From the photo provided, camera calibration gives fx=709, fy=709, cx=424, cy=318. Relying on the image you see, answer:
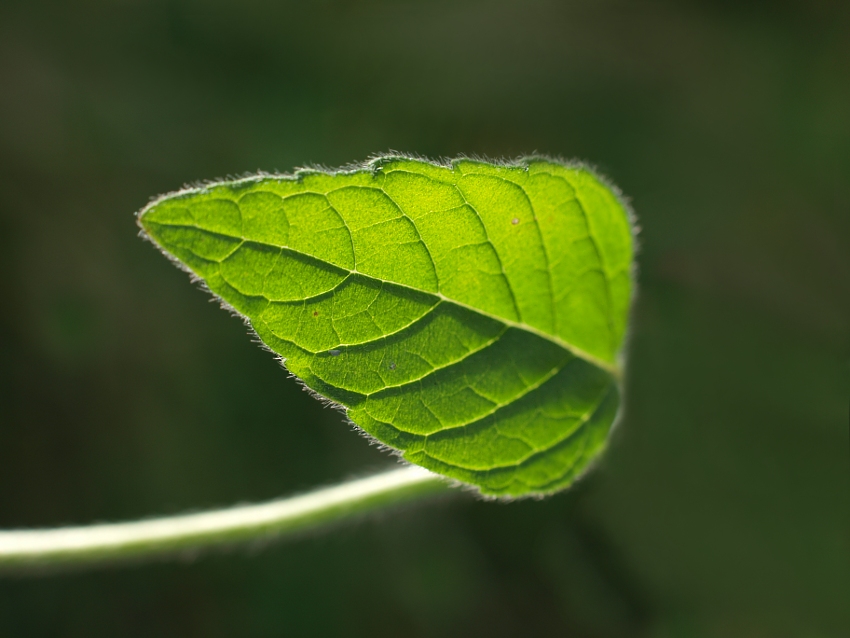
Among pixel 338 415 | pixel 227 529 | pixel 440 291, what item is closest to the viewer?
pixel 440 291

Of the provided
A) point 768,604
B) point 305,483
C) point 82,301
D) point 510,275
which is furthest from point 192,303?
point 768,604

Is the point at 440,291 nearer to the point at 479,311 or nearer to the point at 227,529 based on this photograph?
the point at 479,311

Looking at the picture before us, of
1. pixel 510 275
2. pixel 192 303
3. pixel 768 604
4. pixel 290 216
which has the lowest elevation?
pixel 768 604

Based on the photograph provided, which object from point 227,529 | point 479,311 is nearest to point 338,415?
point 227,529

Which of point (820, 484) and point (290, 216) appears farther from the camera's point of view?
point (820, 484)

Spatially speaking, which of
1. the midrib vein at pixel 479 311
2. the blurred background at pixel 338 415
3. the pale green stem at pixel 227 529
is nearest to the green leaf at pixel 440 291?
the midrib vein at pixel 479 311

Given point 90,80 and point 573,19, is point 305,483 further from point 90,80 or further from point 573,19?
point 573,19

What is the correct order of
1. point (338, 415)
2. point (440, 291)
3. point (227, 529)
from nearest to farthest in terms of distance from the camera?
point (440, 291)
point (227, 529)
point (338, 415)
